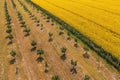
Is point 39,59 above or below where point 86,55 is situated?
below

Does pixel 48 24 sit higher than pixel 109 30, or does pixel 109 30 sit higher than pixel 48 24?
pixel 109 30

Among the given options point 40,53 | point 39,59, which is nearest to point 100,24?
point 40,53

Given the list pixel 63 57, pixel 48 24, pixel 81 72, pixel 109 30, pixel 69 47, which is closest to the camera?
pixel 81 72

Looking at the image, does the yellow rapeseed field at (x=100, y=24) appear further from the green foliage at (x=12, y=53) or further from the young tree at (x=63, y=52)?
the green foliage at (x=12, y=53)

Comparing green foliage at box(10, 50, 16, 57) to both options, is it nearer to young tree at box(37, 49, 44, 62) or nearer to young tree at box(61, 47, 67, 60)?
young tree at box(37, 49, 44, 62)

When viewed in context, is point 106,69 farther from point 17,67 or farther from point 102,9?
point 102,9

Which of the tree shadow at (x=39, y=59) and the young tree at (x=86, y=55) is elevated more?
the young tree at (x=86, y=55)

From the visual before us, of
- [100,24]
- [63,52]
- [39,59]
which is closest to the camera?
[39,59]

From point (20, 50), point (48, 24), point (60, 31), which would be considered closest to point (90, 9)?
point (48, 24)

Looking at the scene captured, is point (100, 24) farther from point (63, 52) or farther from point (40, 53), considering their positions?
point (40, 53)

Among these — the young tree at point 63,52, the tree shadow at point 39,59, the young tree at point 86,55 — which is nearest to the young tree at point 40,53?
the tree shadow at point 39,59

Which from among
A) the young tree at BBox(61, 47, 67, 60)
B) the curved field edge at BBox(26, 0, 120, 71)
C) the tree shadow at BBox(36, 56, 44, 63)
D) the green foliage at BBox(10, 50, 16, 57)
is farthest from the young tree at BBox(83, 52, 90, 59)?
the green foliage at BBox(10, 50, 16, 57)
